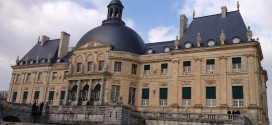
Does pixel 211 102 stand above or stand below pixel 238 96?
below

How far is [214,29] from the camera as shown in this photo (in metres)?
33.2

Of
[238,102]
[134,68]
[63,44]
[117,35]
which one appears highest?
[63,44]

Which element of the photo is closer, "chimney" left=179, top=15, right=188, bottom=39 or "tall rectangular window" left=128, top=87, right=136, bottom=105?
"tall rectangular window" left=128, top=87, right=136, bottom=105

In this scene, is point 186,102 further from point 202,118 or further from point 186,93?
point 202,118

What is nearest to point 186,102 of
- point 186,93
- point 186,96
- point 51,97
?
point 186,96

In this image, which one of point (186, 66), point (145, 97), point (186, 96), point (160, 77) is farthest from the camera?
point (145, 97)

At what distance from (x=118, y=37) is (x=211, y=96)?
45.4 feet

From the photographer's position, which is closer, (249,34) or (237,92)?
(237,92)

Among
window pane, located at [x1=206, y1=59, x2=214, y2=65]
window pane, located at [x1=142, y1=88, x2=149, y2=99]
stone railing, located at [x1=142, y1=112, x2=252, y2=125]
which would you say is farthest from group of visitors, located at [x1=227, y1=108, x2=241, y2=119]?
window pane, located at [x1=142, y1=88, x2=149, y2=99]

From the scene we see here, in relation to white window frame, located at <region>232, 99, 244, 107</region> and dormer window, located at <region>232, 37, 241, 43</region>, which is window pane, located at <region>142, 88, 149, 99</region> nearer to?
white window frame, located at <region>232, 99, 244, 107</region>

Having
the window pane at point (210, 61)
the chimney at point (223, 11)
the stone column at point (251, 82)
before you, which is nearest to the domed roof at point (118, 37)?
the window pane at point (210, 61)

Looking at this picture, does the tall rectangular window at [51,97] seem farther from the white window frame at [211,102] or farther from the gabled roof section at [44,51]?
the white window frame at [211,102]

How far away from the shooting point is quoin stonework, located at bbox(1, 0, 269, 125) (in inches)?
1022

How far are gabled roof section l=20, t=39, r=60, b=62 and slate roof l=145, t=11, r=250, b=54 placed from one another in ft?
55.6
